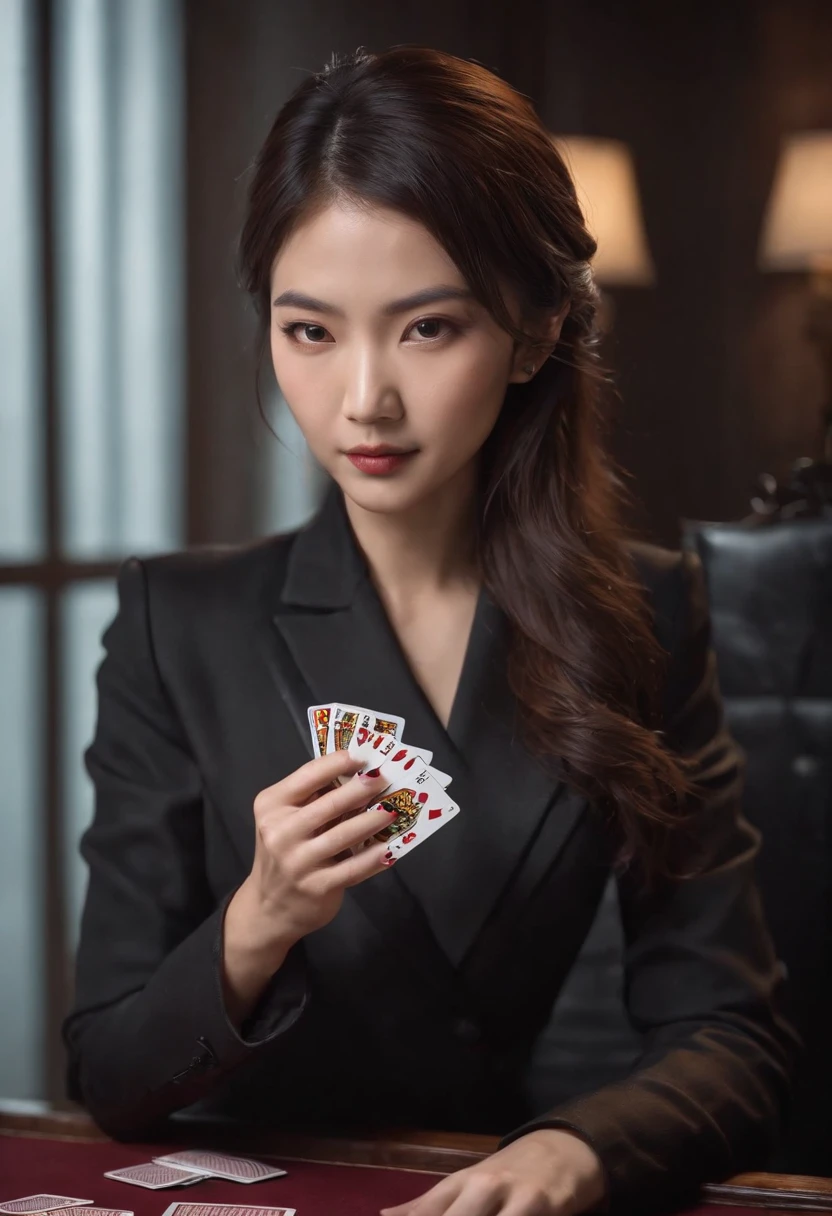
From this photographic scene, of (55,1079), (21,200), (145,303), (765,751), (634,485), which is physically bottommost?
(55,1079)

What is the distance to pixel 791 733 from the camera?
8.35 feet

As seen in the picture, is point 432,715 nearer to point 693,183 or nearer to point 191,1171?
point 191,1171

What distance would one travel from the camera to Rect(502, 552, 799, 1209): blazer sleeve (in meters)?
1.31

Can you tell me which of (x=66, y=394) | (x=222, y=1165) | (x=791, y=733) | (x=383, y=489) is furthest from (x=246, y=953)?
(x=66, y=394)

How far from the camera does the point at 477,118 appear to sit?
1.42 meters

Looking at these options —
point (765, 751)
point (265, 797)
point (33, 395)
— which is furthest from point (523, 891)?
point (33, 395)

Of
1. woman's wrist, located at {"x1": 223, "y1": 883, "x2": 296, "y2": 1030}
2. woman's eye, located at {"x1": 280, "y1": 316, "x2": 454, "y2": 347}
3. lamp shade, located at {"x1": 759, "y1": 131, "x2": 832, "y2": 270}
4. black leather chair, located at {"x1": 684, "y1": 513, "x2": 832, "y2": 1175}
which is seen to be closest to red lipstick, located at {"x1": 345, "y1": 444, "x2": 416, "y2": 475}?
woman's eye, located at {"x1": 280, "y1": 316, "x2": 454, "y2": 347}

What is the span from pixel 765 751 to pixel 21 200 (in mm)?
2346

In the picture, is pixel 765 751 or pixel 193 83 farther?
pixel 193 83

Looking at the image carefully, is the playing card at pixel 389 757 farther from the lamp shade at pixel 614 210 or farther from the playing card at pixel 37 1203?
the lamp shade at pixel 614 210

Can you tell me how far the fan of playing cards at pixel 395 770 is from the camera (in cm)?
129

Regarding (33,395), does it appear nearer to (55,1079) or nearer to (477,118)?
(55,1079)

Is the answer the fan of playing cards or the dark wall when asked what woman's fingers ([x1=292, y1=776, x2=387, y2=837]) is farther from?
the dark wall

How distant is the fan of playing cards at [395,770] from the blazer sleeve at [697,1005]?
30cm
